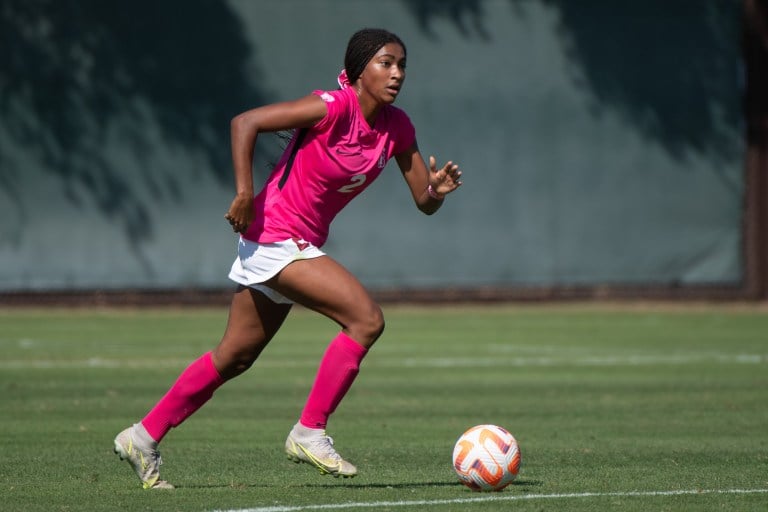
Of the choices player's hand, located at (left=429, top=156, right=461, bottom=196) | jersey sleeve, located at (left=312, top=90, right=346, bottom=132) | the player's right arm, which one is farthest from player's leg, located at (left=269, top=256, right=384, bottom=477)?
player's hand, located at (left=429, top=156, right=461, bottom=196)

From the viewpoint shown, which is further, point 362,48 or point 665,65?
point 665,65

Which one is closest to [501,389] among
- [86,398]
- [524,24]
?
[86,398]

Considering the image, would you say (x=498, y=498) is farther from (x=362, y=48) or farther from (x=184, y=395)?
(x=362, y=48)

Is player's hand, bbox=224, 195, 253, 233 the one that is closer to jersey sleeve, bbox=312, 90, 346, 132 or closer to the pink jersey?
the pink jersey

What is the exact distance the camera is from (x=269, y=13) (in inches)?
1046

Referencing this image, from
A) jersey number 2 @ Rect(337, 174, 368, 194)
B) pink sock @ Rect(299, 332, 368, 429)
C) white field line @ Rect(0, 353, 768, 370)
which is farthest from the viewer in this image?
white field line @ Rect(0, 353, 768, 370)

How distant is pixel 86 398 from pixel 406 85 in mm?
14386

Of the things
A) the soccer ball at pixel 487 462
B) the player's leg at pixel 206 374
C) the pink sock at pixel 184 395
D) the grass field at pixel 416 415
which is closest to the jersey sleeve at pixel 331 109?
the player's leg at pixel 206 374

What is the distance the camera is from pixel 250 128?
764 centimetres

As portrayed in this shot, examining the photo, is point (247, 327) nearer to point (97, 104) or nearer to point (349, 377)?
point (349, 377)

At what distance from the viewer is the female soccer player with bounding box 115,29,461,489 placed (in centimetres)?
774

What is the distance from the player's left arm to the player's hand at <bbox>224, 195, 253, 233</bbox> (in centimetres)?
108

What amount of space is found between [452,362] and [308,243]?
9.48 metres

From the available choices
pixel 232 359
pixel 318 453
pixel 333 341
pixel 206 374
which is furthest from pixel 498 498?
pixel 206 374
